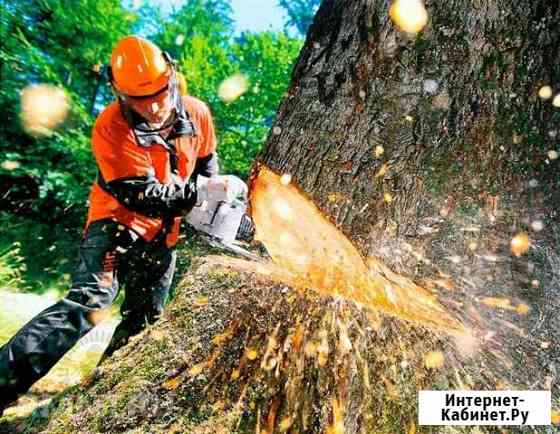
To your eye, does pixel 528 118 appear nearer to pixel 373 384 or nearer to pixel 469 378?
pixel 469 378

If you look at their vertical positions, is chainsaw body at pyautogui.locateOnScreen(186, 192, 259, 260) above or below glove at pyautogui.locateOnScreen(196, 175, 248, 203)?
below

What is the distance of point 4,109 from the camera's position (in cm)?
687

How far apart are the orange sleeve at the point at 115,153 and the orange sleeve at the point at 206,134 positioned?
0.62 metres

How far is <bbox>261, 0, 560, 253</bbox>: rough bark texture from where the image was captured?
1.27 m

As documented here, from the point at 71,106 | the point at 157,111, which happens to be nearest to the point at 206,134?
the point at 157,111

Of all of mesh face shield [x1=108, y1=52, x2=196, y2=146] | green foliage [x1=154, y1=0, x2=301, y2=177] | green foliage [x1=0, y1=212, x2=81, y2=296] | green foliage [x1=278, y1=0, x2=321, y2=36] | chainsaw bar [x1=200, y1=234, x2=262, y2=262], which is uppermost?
green foliage [x1=278, y1=0, x2=321, y2=36]

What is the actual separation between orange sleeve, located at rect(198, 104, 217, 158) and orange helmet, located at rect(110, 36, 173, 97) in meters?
0.50

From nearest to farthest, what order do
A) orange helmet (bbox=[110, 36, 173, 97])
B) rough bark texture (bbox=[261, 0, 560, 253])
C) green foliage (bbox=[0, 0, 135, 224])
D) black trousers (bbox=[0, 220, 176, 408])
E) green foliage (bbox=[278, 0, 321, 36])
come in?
rough bark texture (bbox=[261, 0, 560, 253]) → black trousers (bbox=[0, 220, 176, 408]) → orange helmet (bbox=[110, 36, 173, 97]) → green foliage (bbox=[0, 0, 135, 224]) → green foliage (bbox=[278, 0, 321, 36])

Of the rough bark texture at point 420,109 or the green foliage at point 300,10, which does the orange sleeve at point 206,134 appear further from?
the green foliage at point 300,10

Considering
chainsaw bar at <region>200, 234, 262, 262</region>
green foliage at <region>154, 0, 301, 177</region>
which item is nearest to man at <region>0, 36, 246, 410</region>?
chainsaw bar at <region>200, 234, 262, 262</region>

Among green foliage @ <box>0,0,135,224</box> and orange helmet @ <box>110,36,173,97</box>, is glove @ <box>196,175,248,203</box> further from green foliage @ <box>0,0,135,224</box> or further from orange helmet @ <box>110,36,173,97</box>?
green foliage @ <box>0,0,135,224</box>

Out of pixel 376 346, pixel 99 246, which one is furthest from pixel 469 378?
pixel 99 246

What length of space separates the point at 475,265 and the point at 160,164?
1.79m

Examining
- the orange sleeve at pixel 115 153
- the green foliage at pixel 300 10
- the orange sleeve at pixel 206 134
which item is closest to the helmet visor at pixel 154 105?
the orange sleeve at pixel 115 153
